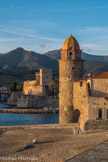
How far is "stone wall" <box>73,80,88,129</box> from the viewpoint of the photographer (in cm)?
2466

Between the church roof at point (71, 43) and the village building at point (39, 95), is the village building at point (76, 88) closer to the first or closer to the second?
the church roof at point (71, 43)

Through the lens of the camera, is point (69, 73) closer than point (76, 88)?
No

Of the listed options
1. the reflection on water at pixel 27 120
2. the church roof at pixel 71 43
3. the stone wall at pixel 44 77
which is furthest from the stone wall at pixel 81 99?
the stone wall at pixel 44 77

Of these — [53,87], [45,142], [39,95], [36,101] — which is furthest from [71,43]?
[53,87]

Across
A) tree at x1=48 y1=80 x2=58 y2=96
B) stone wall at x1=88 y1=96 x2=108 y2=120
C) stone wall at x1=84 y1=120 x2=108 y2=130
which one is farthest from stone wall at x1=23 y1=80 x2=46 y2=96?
stone wall at x1=84 y1=120 x2=108 y2=130

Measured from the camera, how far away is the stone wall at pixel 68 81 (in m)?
29.5

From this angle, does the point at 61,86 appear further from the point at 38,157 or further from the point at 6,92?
the point at 6,92

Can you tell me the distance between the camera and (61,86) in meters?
30.1

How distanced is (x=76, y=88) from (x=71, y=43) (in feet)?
15.9

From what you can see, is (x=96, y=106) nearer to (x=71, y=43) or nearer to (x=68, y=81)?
(x=68, y=81)

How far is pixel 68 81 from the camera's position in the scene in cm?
2950

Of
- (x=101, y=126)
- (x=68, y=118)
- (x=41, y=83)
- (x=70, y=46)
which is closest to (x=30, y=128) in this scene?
(x=68, y=118)

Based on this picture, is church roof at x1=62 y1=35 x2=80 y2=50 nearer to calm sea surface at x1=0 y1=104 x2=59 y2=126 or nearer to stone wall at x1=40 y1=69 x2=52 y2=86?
calm sea surface at x1=0 y1=104 x2=59 y2=126

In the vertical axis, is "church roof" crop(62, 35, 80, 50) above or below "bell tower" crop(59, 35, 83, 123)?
above
